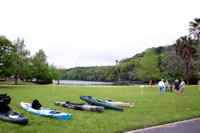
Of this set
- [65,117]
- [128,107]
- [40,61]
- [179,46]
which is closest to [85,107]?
[65,117]

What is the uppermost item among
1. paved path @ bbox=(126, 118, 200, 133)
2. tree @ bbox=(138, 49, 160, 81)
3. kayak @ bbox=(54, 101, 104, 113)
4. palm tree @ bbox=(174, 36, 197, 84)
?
palm tree @ bbox=(174, 36, 197, 84)

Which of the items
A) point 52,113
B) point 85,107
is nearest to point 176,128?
point 85,107

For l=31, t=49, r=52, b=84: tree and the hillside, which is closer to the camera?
the hillside

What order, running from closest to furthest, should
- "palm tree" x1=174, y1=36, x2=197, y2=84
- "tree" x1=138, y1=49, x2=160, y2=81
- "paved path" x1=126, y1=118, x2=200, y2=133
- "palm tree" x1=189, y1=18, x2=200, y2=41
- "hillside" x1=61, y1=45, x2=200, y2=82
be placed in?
"paved path" x1=126, y1=118, x2=200, y2=133 → "palm tree" x1=189, y1=18, x2=200, y2=41 → "palm tree" x1=174, y1=36, x2=197, y2=84 → "hillside" x1=61, y1=45, x2=200, y2=82 → "tree" x1=138, y1=49, x2=160, y2=81

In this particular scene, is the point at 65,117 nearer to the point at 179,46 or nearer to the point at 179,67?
the point at 179,46

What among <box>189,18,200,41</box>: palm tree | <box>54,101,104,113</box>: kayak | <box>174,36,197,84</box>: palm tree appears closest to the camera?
<box>54,101,104,113</box>: kayak

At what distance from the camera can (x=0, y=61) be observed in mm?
29531

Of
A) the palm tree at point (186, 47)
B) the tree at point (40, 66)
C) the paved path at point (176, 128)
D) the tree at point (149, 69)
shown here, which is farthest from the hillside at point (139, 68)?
the tree at point (40, 66)

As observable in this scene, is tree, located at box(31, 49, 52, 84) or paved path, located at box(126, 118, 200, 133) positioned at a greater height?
tree, located at box(31, 49, 52, 84)

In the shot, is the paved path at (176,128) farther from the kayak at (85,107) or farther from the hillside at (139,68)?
the hillside at (139,68)

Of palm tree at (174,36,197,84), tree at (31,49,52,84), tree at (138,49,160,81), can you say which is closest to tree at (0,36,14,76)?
tree at (31,49,52,84)

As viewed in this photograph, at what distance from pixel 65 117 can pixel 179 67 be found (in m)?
54.3

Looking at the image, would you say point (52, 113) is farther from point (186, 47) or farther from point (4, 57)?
point (186, 47)

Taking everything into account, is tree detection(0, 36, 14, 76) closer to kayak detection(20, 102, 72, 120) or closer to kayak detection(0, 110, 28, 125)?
kayak detection(20, 102, 72, 120)
